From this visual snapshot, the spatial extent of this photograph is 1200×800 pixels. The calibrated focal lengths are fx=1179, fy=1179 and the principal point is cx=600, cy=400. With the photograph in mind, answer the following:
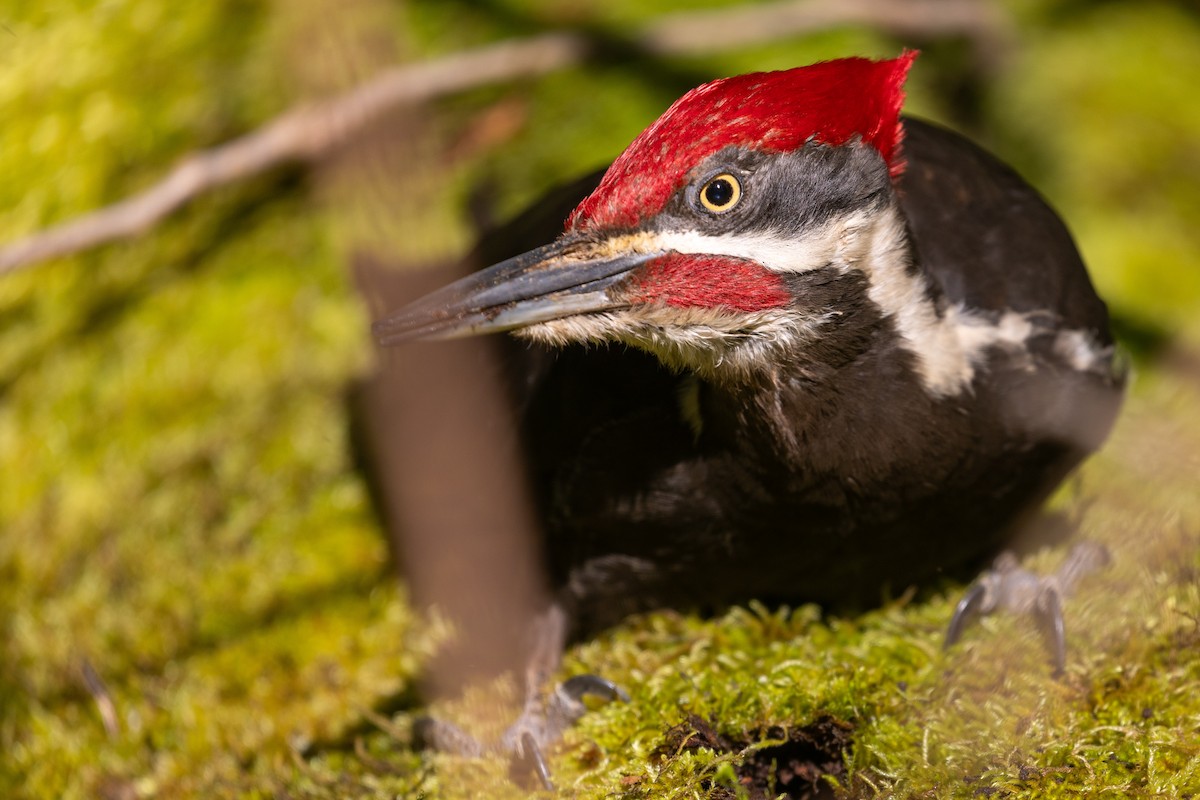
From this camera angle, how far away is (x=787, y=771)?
210cm

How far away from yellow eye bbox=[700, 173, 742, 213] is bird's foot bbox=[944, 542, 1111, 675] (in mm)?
1010

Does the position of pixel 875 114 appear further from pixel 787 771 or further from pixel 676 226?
pixel 787 771

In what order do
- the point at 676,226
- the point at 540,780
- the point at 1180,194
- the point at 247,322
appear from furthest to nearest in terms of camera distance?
the point at 1180,194 → the point at 247,322 → the point at 540,780 → the point at 676,226

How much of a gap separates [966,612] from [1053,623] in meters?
0.17

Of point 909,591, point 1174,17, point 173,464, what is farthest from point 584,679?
point 1174,17

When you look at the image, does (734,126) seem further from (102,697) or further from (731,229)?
(102,697)

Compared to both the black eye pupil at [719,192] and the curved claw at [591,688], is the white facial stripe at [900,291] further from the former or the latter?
the curved claw at [591,688]

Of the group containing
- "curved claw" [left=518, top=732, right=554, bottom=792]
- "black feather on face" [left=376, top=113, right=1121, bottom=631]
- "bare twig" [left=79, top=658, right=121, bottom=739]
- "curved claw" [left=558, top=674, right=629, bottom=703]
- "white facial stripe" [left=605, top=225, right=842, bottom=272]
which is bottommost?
"bare twig" [left=79, top=658, right=121, bottom=739]

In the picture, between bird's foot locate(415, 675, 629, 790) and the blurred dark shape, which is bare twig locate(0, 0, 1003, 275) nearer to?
the blurred dark shape

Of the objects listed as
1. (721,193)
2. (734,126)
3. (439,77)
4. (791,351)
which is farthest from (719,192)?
(439,77)

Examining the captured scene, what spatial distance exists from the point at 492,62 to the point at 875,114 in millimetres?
2406

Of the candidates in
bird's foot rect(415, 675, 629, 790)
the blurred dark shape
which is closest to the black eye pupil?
the blurred dark shape

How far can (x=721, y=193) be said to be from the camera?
6.37ft

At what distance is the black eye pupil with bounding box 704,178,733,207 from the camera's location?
193cm
